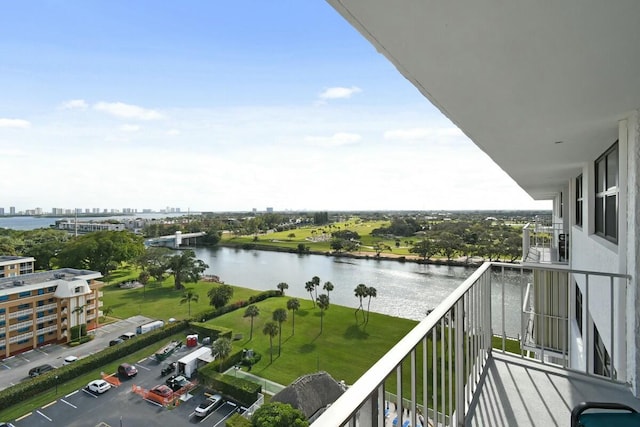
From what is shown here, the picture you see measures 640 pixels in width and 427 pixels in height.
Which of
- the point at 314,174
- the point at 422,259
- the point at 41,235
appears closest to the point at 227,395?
the point at 422,259

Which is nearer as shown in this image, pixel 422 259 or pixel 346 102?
pixel 346 102

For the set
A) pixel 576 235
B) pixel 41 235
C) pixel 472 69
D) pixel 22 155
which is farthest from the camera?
pixel 22 155

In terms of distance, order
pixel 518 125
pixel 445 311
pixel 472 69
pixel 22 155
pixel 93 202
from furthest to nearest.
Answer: pixel 93 202
pixel 22 155
pixel 518 125
pixel 472 69
pixel 445 311

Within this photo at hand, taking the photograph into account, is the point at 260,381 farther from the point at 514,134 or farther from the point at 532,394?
the point at 514,134

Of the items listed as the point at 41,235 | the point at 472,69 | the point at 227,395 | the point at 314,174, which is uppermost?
the point at 314,174

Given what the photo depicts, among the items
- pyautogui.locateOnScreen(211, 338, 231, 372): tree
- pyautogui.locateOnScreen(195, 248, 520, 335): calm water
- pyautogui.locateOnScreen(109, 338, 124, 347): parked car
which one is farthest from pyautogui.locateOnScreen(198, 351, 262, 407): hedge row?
pyautogui.locateOnScreen(195, 248, 520, 335): calm water

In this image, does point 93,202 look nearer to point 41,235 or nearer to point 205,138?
point 41,235
